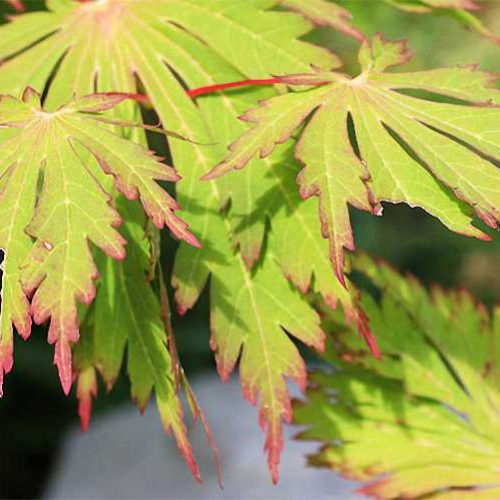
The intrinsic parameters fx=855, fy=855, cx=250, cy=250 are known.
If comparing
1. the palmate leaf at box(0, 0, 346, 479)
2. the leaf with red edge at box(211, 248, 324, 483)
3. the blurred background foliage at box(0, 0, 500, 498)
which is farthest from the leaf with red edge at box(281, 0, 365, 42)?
the blurred background foliage at box(0, 0, 500, 498)

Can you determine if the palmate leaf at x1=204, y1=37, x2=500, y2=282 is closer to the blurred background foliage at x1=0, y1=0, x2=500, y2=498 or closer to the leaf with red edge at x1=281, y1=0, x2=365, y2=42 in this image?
the leaf with red edge at x1=281, y1=0, x2=365, y2=42

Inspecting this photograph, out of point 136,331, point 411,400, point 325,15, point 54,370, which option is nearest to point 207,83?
point 325,15

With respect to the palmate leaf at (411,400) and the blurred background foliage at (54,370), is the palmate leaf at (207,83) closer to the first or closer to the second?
the palmate leaf at (411,400)

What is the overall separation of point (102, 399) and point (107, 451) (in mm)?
185

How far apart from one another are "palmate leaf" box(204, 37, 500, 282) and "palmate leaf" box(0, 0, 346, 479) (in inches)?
4.1

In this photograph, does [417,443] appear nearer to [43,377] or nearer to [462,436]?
[462,436]

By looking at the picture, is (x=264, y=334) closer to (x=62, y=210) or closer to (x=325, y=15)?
(x=62, y=210)

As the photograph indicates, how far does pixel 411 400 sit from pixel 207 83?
0.43 meters

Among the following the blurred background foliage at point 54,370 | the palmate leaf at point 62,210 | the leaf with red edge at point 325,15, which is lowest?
the blurred background foliage at point 54,370

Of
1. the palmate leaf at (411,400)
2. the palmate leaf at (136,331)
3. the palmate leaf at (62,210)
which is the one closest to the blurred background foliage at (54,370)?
the palmate leaf at (411,400)

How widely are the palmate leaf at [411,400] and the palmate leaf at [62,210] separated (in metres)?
0.39

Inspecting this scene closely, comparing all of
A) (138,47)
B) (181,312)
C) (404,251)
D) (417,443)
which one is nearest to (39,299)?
(181,312)

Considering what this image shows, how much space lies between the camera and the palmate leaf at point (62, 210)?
64 centimetres

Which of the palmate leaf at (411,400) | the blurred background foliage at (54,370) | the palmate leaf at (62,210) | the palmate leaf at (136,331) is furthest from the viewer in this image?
the blurred background foliage at (54,370)
